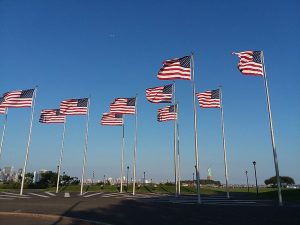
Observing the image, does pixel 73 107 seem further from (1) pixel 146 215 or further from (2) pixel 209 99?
(1) pixel 146 215

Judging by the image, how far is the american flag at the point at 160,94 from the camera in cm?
3180

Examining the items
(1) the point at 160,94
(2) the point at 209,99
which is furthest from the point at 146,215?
(2) the point at 209,99

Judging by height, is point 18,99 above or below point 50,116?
above

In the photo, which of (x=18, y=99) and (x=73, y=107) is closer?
(x=18, y=99)

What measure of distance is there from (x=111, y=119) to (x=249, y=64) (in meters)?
18.1

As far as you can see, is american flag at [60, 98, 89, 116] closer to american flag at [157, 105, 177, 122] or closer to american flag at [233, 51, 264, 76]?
american flag at [157, 105, 177, 122]

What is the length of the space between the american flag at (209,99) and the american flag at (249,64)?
5.89 m

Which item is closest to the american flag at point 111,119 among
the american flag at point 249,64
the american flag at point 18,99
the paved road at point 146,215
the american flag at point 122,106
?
the american flag at point 122,106

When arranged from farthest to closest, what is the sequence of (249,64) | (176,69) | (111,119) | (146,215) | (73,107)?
(111,119) < (73,107) < (176,69) < (249,64) < (146,215)

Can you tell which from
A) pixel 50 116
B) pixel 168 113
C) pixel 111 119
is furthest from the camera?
pixel 50 116

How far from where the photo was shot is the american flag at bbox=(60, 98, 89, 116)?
123 ft

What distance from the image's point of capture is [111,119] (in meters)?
39.0

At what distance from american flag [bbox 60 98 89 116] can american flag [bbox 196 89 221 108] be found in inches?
542

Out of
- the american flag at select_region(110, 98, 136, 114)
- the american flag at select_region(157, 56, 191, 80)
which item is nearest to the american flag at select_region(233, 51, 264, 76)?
the american flag at select_region(157, 56, 191, 80)
